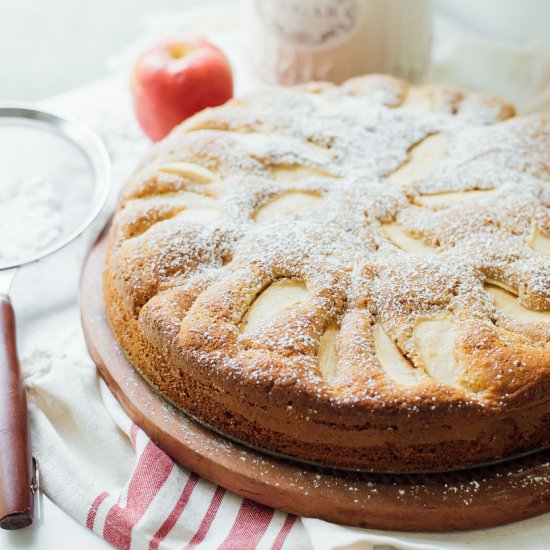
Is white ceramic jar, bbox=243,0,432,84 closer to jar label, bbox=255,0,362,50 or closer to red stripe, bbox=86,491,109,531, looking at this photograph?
jar label, bbox=255,0,362,50

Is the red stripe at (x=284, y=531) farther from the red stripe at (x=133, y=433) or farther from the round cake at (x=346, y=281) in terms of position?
the red stripe at (x=133, y=433)

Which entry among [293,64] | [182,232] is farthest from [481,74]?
[182,232]

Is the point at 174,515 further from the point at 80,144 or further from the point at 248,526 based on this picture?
the point at 80,144

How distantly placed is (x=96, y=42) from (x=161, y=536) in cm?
194

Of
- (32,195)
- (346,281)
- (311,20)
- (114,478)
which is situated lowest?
(114,478)

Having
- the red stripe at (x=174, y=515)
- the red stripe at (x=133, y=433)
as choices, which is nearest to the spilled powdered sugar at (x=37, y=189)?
the red stripe at (x=133, y=433)

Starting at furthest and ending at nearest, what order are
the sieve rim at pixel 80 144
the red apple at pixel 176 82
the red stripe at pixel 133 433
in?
the red apple at pixel 176 82 < the sieve rim at pixel 80 144 < the red stripe at pixel 133 433

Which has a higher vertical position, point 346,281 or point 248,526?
point 346,281

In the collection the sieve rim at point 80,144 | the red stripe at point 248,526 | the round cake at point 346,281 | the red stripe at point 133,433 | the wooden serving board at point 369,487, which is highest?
the round cake at point 346,281

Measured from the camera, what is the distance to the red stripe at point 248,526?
1049mm

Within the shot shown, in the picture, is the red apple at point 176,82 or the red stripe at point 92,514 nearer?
the red stripe at point 92,514

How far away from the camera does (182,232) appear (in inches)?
48.7

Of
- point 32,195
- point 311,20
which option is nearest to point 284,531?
point 32,195

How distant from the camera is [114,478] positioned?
1166 mm
